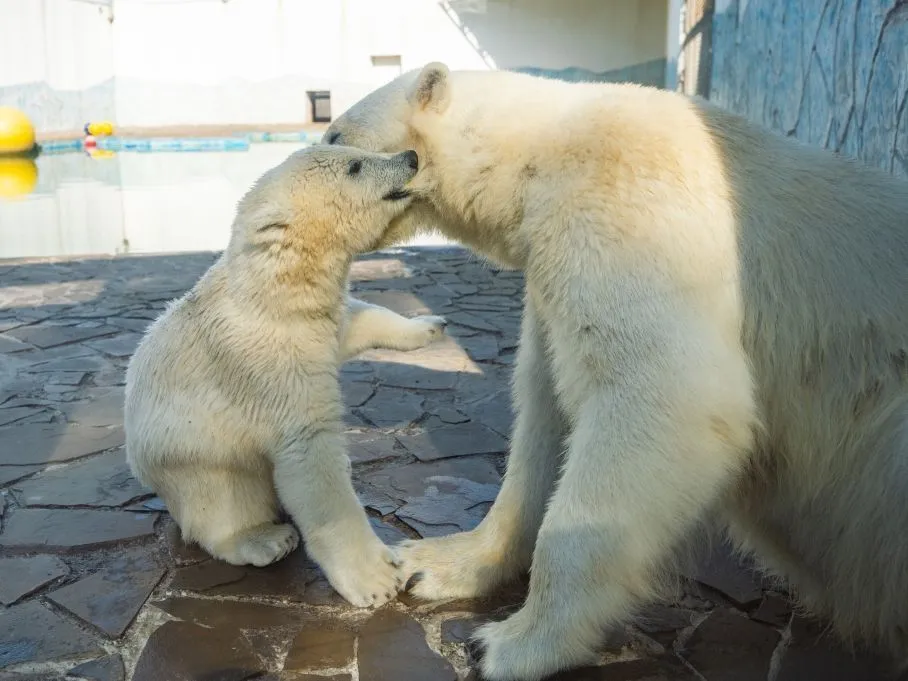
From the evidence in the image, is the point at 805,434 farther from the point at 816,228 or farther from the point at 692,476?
the point at 816,228

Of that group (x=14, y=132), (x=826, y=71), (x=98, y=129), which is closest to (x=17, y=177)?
(x=14, y=132)

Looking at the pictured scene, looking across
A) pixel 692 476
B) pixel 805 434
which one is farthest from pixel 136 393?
pixel 805 434

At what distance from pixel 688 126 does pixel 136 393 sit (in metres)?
1.69

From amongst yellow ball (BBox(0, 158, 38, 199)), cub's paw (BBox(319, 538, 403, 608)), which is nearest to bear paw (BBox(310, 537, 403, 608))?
cub's paw (BBox(319, 538, 403, 608))

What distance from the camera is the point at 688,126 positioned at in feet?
6.70

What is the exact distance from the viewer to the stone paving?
79.7 inches

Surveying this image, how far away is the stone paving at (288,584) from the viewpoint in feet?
6.64

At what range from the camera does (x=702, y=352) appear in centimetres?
179

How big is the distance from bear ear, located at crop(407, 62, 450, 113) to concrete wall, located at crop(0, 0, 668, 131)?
2172cm

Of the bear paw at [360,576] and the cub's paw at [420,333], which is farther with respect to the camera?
the cub's paw at [420,333]

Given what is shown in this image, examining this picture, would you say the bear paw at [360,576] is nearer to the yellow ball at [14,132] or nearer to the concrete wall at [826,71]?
the concrete wall at [826,71]

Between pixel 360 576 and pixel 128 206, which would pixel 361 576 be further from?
pixel 128 206

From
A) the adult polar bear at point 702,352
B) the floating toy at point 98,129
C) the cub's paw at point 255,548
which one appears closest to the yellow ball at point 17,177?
the floating toy at point 98,129

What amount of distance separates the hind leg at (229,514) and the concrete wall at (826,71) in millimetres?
2913
